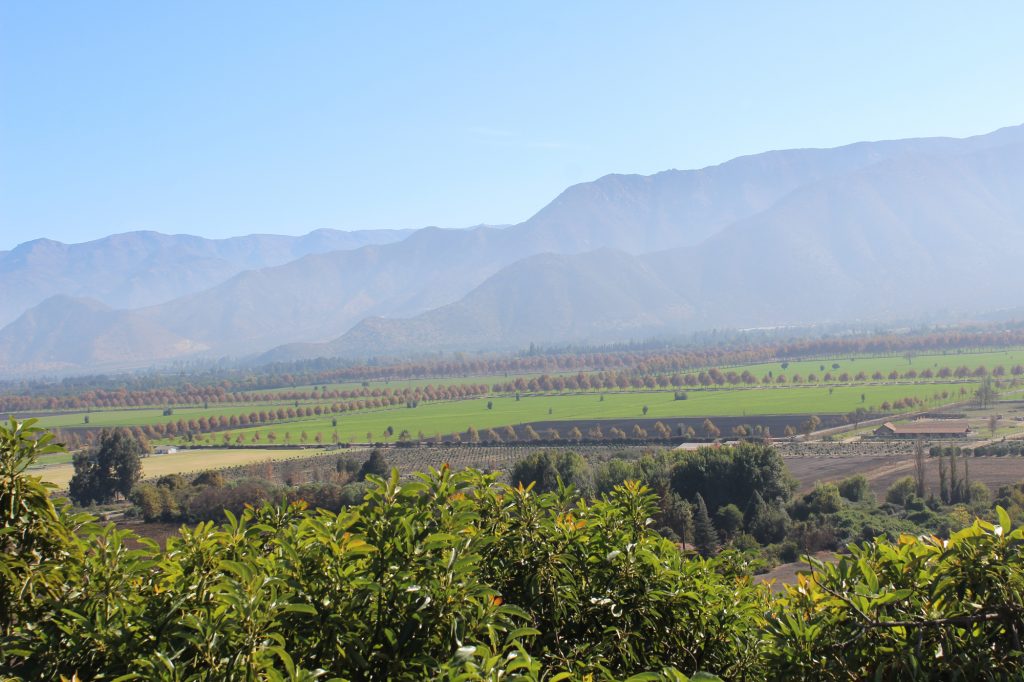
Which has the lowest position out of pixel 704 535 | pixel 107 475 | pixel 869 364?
pixel 869 364

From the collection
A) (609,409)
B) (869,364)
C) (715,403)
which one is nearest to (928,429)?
(715,403)

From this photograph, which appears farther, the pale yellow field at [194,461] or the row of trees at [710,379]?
the row of trees at [710,379]

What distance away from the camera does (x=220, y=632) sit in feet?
13.6

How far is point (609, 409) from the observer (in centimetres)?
9781

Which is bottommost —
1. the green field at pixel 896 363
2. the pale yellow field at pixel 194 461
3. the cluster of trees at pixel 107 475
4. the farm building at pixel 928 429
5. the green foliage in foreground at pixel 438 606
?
the farm building at pixel 928 429

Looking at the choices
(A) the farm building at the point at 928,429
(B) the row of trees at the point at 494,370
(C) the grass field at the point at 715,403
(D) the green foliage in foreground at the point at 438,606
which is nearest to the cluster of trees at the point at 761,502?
(A) the farm building at the point at 928,429

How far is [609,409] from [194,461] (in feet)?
144

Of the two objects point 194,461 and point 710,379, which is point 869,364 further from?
point 194,461

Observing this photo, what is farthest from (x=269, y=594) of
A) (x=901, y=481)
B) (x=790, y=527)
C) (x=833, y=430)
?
(x=833, y=430)

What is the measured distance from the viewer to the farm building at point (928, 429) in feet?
210

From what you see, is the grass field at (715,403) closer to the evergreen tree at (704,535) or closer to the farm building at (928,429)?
the farm building at (928,429)

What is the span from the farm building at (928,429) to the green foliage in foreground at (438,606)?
63952mm

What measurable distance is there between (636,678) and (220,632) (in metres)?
1.91

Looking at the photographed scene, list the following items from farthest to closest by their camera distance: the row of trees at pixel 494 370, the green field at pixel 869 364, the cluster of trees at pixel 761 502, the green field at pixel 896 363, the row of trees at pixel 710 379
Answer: the row of trees at pixel 494 370 → the green field at pixel 869 364 → the green field at pixel 896 363 → the row of trees at pixel 710 379 → the cluster of trees at pixel 761 502
